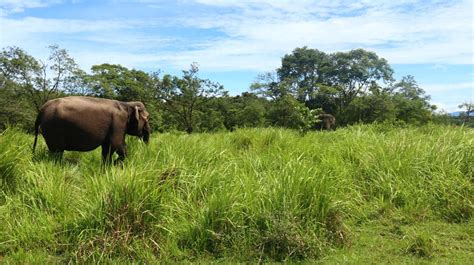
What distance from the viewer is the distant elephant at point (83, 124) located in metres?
7.34

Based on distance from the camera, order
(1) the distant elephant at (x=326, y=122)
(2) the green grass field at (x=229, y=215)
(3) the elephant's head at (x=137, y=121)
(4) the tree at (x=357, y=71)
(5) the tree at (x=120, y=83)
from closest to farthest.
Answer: (2) the green grass field at (x=229, y=215) < (3) the elephant's head at (x=137, y=121) < (1) the distant elephant at (x=326, y=122) < (5) the tree at (x=120, y=83) < (4) the tree at (x=357, y=71)

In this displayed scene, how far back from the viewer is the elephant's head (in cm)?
873

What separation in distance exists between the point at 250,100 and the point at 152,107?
10486 mm

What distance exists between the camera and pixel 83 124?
24.7ft

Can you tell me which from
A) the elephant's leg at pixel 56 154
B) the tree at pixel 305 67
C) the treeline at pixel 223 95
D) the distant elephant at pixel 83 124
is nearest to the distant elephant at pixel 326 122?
the treeline at pixel 223 95

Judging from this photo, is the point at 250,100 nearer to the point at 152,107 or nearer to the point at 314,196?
→ the point at 152,107

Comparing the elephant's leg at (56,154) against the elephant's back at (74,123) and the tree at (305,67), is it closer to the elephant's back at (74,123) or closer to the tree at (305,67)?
the elephant's back at (74,123)

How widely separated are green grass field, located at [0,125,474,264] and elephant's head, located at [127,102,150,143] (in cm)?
290

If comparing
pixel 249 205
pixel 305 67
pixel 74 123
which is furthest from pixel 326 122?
pixel 305 67

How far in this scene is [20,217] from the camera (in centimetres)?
447

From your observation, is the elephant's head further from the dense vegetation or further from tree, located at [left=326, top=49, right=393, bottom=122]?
tree, located at [left=326, top=49, right=393, bottom=122]

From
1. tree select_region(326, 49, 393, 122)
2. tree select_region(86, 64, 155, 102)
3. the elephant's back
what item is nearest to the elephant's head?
the elephant's back

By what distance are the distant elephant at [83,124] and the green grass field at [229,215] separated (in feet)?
4.33

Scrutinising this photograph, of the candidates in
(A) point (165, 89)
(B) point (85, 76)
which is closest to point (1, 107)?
(B) point (85, 76)
